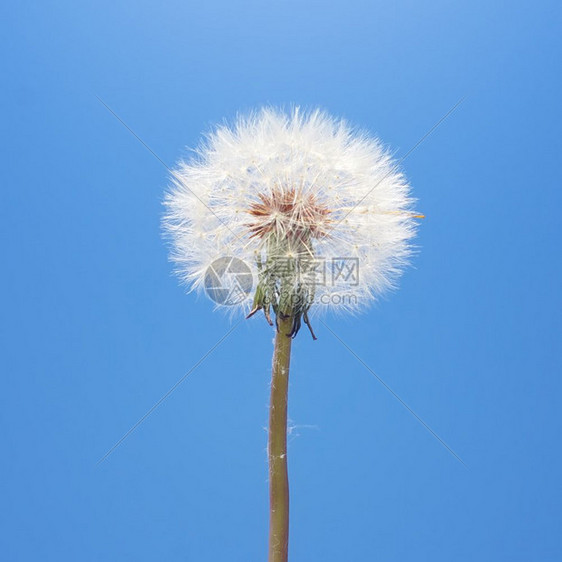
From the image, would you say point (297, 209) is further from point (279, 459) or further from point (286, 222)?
point (279, 459)

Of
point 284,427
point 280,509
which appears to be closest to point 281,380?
point 284,427

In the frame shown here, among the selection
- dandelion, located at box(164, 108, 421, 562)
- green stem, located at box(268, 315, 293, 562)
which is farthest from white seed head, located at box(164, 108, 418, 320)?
green stem, located at box(268, 315, 293, 562)

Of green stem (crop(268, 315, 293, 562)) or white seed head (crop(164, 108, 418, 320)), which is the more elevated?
white seed head (crop(164, 108, 418, 320))

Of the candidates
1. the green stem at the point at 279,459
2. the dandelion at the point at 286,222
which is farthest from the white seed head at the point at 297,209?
the green stem at the point at 279,459

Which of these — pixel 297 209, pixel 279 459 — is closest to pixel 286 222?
pixel 297 209

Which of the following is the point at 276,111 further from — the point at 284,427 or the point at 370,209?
the point at 284,427

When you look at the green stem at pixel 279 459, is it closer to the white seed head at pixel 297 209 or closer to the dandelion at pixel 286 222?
the dandelion at pixel 286 222

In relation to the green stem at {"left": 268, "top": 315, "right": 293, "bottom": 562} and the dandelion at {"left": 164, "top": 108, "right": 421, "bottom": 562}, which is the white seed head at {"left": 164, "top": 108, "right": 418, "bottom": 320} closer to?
the dandelion at {"left": 164, "top": 108, "right": 421, "bottom": 562}
